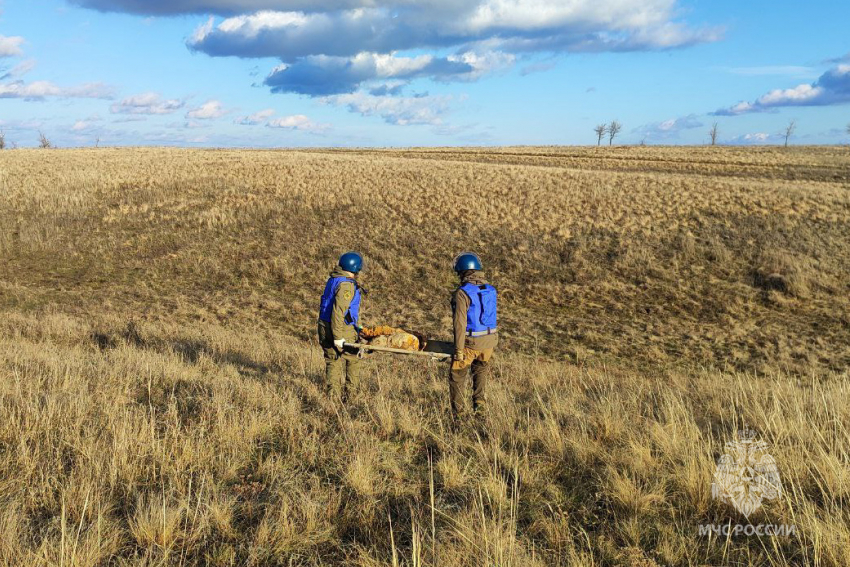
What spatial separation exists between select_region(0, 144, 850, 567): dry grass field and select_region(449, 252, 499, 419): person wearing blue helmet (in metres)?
0.44

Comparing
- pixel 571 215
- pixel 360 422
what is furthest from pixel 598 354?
pixel 571 215

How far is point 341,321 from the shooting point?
6.52 m

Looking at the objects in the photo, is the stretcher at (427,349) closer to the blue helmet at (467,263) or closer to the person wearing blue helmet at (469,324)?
the person wearing blue helmet at (469,324)

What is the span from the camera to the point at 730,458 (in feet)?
13.6

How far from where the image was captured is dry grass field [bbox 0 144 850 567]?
134 inches

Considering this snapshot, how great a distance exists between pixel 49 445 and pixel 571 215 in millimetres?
22129

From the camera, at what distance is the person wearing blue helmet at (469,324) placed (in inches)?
232

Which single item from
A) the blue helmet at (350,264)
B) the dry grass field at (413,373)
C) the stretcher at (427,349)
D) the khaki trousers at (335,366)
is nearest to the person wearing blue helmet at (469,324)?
the stretcher at (427,349)

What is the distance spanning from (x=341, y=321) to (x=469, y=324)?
1632 millimetres

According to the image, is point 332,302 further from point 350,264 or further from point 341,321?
point 350,264

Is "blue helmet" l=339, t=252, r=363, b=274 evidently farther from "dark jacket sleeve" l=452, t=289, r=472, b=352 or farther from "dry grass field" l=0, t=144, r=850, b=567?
"dry grass field" l=0, t=144, r=850, b=567

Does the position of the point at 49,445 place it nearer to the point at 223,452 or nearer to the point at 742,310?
the point at 223,452

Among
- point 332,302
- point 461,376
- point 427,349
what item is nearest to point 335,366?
point 332,302

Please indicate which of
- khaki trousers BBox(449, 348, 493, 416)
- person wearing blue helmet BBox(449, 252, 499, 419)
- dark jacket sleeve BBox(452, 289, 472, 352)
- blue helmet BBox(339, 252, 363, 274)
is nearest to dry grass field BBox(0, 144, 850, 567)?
khaki trousers BBox(449, 348, 493, 416)
